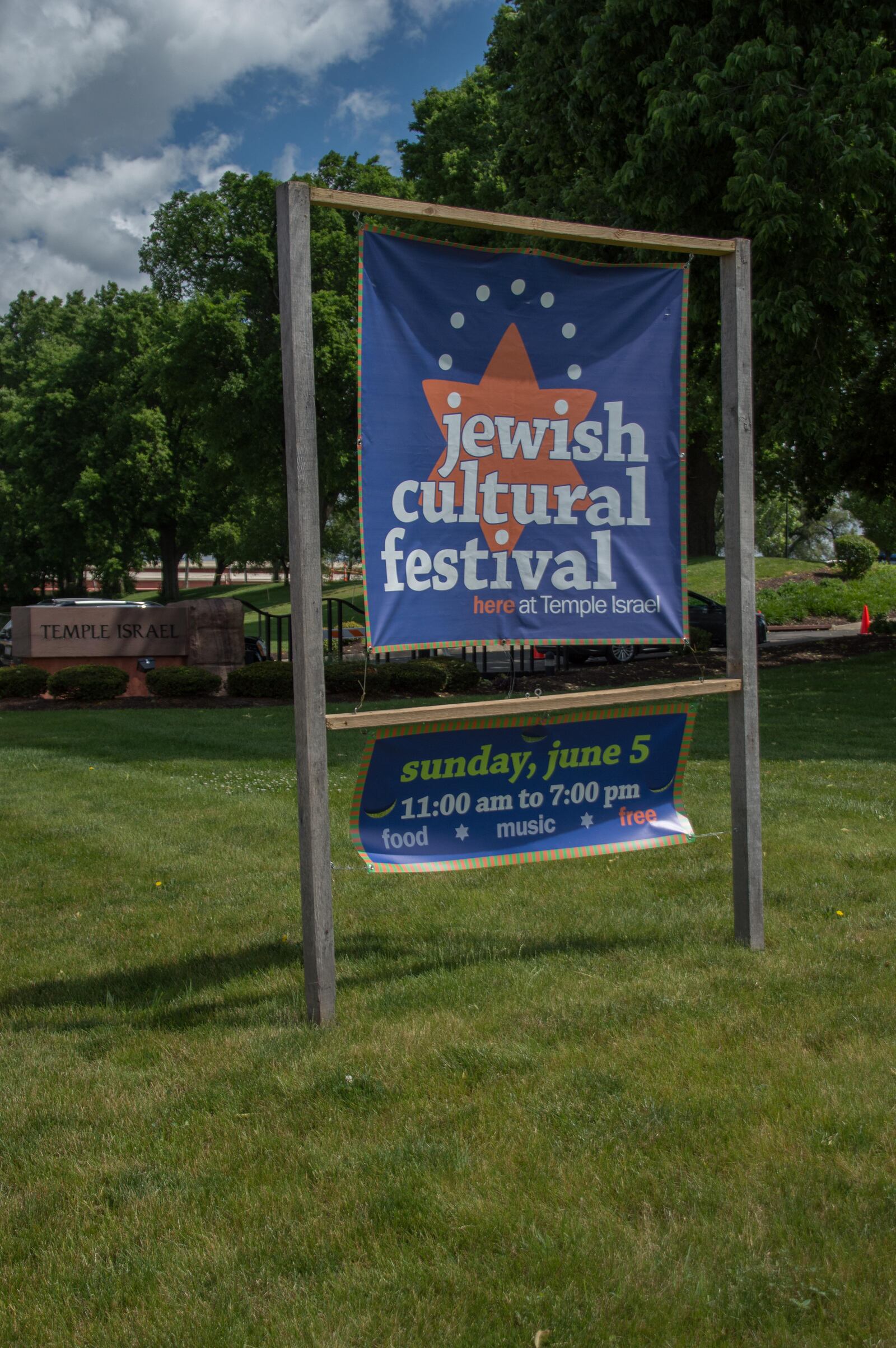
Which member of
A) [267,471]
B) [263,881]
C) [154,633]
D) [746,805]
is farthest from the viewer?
[267,471]

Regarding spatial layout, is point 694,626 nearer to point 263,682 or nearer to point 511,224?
point 263,682

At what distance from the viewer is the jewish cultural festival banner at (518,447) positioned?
14.4 feet

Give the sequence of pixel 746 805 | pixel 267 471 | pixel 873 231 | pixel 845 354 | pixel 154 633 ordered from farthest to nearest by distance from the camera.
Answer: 1. pixel 267 471
2. pixel 154 633
3. pixel 845 354
4. pixel 873 231
5. pixel 746 805

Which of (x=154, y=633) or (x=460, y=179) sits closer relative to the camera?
(x=154, y=633)

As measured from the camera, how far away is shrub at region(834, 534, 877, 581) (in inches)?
1507

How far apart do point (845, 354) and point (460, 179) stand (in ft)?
51.7

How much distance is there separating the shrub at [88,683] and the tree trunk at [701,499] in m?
17.5

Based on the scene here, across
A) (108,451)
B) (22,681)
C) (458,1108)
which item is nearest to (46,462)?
(108,451)

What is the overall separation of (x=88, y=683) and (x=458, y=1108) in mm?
15461

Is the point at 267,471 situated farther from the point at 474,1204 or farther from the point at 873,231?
the point at 474,1204

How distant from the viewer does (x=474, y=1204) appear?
3.01 m

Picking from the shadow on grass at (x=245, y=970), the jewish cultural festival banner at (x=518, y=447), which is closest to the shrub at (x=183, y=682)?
the shadow on grass at (x=245, y=970)

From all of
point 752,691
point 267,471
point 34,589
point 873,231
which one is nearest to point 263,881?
point 752,691

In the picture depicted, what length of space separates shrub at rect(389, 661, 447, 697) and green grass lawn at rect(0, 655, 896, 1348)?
1071 centimetres
